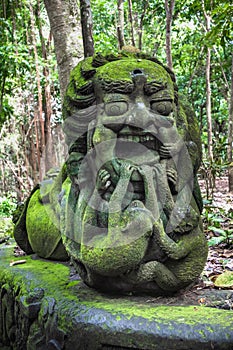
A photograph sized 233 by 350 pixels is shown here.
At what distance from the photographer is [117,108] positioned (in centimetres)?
258

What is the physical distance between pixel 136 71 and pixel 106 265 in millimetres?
1188

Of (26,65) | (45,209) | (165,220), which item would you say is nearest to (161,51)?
(26,65)

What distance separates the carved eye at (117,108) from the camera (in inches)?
101

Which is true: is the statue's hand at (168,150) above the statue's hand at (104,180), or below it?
above

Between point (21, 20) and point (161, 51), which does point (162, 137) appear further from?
point (161, 51)

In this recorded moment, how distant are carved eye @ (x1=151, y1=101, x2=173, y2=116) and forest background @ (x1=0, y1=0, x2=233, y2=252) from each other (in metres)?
2.02

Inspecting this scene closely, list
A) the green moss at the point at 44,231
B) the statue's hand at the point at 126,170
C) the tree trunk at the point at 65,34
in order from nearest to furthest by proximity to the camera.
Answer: the statue's hand at the point at 126,170 → the green moss at the point at 44,231 → the tree trunk at the point at 65,34

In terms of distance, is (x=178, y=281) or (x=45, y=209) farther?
(x=45, y=209)

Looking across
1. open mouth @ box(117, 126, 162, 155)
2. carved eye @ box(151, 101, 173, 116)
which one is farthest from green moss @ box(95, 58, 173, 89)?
open mouth @ box(117, 126, 162, 155)

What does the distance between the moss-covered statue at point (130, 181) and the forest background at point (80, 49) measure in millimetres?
1806

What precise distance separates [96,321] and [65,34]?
3.68 m

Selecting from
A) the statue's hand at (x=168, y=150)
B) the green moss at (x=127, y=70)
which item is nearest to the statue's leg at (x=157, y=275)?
the statue's hand at (x=168, y=150)

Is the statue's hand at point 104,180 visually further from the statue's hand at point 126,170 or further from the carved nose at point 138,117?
the carved nose at point 138,117

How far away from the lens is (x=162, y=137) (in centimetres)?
262
